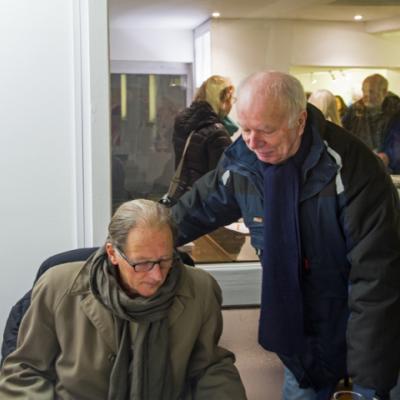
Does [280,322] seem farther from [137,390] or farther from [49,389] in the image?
[49,389]

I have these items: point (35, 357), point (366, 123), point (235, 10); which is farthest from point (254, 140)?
point (366, 123)

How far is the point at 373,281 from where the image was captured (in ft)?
5.96

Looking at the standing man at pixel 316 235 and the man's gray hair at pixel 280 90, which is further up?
the man's gray hair at pixel 280 90

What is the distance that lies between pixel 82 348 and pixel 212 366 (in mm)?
377

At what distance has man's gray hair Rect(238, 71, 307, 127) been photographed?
6.00 feet

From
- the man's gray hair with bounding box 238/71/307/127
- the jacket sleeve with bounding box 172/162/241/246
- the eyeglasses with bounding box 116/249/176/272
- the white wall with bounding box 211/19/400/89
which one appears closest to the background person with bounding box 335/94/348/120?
the white wall with bounding box 211/19/400/89

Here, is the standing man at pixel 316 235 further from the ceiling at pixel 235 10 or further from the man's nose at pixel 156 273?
the ceiling at pixel 235 10

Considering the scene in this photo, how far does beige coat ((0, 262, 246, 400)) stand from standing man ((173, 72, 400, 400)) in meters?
0.25

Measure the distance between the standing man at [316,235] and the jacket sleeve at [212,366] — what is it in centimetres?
19

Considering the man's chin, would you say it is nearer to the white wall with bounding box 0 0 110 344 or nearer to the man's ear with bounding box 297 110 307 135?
the man's ear with bounding box 297 110 307 135

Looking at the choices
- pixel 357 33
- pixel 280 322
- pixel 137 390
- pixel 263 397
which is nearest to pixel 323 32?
pixel 357 33

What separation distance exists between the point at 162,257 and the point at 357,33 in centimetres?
164

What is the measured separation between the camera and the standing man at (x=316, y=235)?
1826 millimetres

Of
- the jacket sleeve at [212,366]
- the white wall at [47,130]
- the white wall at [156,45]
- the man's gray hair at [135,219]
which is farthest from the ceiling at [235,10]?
the jacket sleeve at [212,366]
